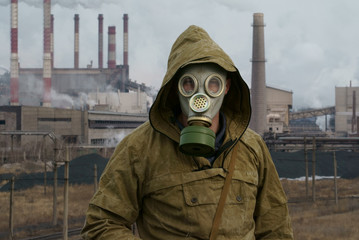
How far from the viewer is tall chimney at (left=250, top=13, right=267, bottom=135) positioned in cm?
4812

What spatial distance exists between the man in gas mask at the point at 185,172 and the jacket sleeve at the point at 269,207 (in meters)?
0.07

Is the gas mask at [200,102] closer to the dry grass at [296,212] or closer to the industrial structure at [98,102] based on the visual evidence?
the dry grass at [296,212]

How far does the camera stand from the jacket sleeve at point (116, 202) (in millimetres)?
2078

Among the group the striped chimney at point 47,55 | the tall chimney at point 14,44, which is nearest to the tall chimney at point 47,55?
the striped chimney at point 47,55

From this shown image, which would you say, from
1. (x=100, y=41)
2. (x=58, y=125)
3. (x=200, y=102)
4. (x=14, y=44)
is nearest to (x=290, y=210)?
(x=200, y=102)

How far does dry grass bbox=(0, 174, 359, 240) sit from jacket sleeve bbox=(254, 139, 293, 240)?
11982 millimetres

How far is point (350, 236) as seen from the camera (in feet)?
46.7

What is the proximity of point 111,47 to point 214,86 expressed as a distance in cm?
7707

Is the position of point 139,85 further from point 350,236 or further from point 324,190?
point 350,236

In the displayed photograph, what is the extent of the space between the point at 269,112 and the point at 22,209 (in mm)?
38763

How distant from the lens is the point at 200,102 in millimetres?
2051

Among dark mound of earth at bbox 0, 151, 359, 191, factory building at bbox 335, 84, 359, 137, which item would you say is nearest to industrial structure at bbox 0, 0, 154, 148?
dark mound of earth at bbox 0, 151, 359, 191

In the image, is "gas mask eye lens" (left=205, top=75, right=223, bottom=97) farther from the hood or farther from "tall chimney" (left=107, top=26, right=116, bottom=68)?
"tall chimney" (left=107, top=26, right=116, bottom=68)

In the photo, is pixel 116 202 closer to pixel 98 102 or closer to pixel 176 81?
pixel 176 81
